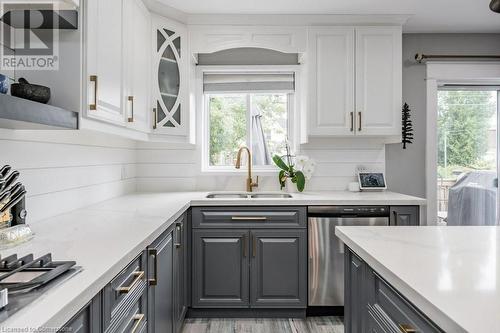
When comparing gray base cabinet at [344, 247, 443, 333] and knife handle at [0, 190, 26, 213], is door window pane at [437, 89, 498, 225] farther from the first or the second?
knife handle at [0, 190, 26, 213]

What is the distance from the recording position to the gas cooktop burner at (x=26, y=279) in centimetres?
77

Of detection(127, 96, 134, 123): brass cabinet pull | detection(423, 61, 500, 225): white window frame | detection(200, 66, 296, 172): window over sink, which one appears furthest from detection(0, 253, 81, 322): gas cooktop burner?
detection(423, 61, 500, 225): white window frame

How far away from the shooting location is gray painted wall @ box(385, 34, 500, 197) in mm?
3525

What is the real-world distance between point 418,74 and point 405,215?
1.52 metres

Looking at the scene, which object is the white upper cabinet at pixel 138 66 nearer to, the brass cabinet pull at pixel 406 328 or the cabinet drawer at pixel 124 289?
the cabinet drawer at pixel 124 289

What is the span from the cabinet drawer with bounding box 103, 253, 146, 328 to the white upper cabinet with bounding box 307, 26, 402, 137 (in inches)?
80.6

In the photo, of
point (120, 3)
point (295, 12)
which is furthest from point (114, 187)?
point (295, 12)

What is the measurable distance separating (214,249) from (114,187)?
0.93 metres

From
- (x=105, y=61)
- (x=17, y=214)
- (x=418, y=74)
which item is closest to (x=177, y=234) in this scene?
(x=17, y=214)

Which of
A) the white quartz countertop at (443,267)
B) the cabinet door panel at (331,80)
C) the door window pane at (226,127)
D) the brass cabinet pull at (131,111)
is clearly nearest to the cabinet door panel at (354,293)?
the white quartz countertop at (443,267)

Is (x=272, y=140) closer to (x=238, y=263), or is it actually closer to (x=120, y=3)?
(x=238, y=263)

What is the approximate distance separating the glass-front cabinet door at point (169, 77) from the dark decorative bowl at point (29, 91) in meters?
1.40

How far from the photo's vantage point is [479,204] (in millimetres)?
3684

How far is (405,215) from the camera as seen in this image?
2812 mm
